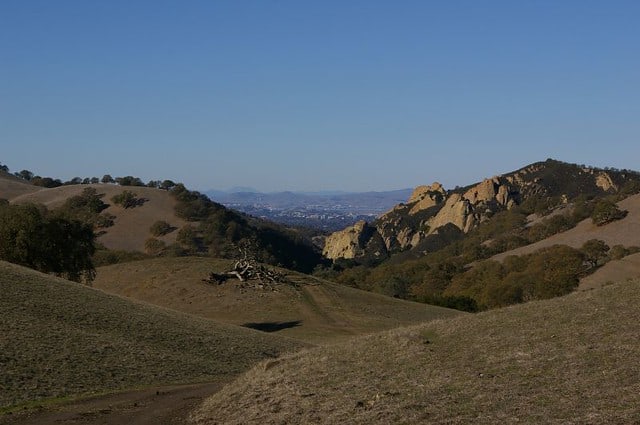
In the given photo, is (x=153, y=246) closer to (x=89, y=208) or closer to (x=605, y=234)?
(x=89, y=208)

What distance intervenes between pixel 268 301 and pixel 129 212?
331ft

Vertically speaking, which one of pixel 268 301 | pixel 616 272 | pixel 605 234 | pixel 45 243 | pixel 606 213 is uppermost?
pixel 606 213

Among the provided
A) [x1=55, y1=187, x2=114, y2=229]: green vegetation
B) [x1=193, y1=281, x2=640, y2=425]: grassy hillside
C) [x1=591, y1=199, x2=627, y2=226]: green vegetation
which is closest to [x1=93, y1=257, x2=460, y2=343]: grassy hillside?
[x1=193, y1=281, x2=640, y2=425]: grassy hillside

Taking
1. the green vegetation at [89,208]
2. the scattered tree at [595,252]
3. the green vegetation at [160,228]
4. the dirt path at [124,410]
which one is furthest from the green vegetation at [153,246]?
the dirt path at [124,410]

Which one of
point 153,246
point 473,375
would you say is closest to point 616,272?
point 153,246

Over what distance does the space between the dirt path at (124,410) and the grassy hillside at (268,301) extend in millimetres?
26341

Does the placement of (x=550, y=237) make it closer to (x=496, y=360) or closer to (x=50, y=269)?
(x=50, y=269)

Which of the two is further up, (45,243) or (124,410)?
(45,243)

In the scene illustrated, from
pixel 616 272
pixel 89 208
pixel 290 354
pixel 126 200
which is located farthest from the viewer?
pixel 126 200

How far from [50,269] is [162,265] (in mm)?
11325

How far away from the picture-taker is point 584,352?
16859mm

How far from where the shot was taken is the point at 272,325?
172 ft

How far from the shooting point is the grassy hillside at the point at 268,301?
5331 centimetres

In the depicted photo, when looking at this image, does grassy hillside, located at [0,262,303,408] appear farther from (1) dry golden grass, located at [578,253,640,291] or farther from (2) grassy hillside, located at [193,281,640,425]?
(1) dry golden grass, located at [578,253,640,291]
